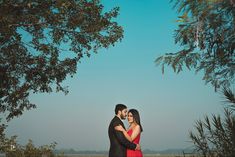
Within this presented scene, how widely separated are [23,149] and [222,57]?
32.9ft

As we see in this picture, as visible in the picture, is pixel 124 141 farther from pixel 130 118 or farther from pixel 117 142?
pixel 130 118

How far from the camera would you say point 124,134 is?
720cm

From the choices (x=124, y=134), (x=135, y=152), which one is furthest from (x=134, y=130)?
(x=135, y=152)

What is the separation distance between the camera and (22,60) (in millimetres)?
15484

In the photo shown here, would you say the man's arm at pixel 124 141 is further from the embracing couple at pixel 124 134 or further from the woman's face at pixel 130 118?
the woman's face at pixel 130 118

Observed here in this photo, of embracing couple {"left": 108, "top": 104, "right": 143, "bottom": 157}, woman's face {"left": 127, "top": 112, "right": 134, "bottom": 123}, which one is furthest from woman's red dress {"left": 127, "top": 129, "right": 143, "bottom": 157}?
woman's face {"left": 127, "top": 112, "right": 134, "bottom": 123}

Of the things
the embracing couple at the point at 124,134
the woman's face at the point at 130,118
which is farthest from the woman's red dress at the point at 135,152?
the woman's face at the point at 130,118

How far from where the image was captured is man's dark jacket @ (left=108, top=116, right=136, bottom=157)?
281 inches

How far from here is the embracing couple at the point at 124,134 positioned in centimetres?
713

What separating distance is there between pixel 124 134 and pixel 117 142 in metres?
0.22

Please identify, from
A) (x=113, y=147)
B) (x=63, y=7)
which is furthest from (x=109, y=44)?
(x=113, y=147)

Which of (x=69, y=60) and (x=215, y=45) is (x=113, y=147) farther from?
(x=215, y=45)

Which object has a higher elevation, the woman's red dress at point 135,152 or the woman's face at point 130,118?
the woman's face at point 130,118

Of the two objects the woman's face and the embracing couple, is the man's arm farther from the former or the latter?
the woman's face
